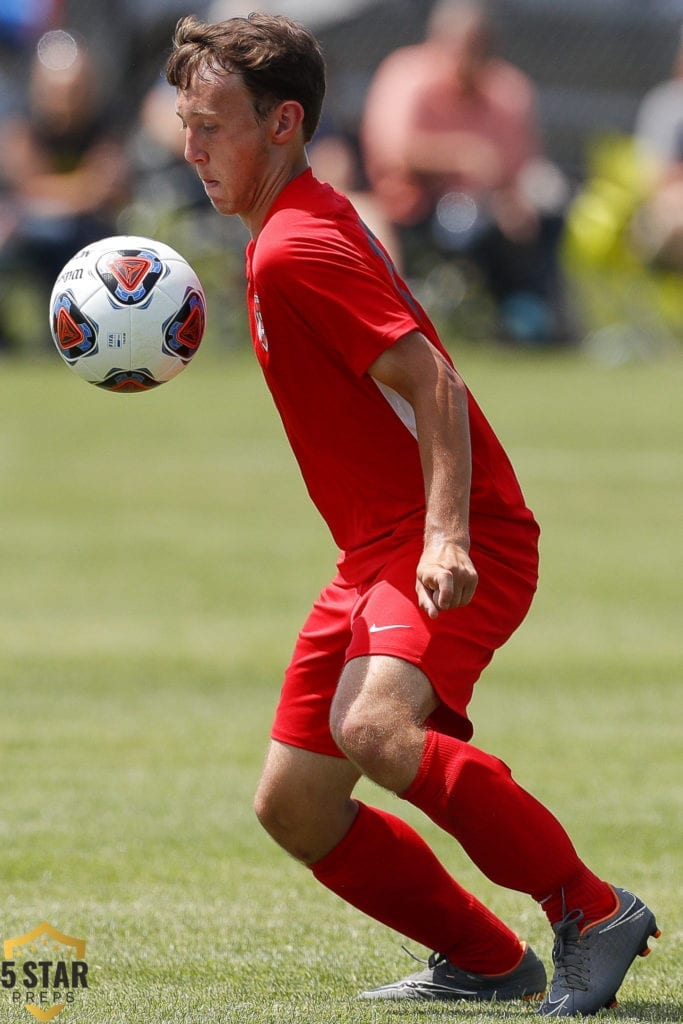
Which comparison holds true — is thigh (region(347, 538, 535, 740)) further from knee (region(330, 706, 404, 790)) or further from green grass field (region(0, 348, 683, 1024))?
green grass field (region(0, 348, 683, 1024))

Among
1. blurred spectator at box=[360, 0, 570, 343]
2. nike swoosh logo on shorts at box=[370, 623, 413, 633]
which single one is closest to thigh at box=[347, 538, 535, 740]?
nike swoosh logo on shorts at box=[370, 623, 413, 633]

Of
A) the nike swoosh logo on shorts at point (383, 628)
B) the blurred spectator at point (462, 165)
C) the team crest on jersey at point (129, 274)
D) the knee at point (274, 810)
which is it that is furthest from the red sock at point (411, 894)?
the blurred spectator at point (462, 165)

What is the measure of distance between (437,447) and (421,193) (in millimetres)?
13765

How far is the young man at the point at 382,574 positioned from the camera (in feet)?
13.3

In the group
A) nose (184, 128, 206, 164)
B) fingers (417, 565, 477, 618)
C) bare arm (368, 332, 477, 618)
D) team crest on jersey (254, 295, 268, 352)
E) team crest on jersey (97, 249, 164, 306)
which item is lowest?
fingers (417, 565, 477, 618)

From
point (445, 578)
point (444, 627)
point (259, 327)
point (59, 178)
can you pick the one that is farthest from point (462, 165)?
point (445, 578)

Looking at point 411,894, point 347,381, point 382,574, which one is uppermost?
point 347,381

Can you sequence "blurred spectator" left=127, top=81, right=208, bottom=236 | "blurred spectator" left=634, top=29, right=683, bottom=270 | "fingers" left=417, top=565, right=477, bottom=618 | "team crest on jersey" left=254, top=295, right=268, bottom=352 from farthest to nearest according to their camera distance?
"blurred spectator" left=634, top=29, right=683, bottom=270
"blurred spectator" left=127, top=81, right=208, bottom=236
"team crest on jersey" left=254, top=295, right=268, bottom=352
"fingers" left=417, top=565, right=477, bottom=618

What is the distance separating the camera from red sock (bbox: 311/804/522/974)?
4.46 meters

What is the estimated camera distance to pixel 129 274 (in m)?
4.59

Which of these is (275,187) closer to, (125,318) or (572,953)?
(125,318)

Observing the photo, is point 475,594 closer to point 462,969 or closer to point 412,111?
point 462,969

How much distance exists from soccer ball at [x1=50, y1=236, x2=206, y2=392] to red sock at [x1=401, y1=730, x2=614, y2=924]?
4.02 ft

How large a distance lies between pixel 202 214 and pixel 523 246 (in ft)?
10.3
